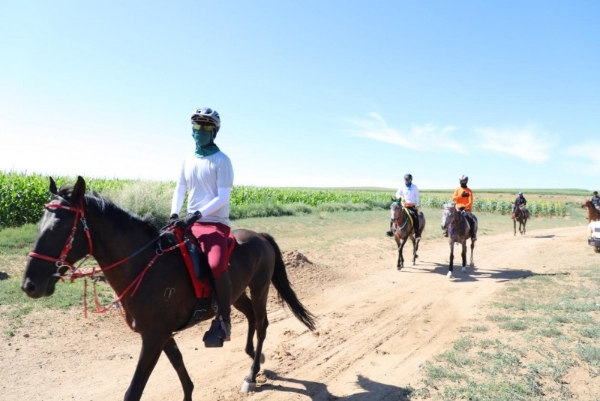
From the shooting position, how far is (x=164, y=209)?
1675 cm

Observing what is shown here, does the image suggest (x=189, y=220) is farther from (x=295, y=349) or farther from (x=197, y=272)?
(x=295, y=349)

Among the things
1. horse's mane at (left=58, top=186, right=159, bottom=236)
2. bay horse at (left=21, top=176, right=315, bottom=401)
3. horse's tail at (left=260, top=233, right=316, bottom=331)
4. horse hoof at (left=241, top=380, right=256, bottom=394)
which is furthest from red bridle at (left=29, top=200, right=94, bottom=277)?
horse's tail at (left=260, top=233, right=316, bottom=331)

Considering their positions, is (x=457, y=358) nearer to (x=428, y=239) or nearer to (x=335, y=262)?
(x=335, y=262)

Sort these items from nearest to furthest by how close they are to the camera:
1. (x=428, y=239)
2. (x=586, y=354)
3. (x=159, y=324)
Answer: (x=159, y=324)
(x=586, y=354)
(x=428, y=239)

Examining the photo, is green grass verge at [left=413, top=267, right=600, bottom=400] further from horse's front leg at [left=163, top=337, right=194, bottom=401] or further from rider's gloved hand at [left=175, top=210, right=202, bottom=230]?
rider's gloved hand at [left=175, top=210, right=202, bottom=230]

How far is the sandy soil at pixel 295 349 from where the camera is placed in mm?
5125

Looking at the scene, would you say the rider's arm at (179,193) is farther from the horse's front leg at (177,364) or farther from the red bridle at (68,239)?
the horse's front leg at (177,364)

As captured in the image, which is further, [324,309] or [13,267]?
[13,267]

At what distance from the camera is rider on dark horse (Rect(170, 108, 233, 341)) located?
426cm

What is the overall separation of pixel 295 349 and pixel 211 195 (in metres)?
3.21

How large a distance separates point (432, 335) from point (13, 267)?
10377 millimetres

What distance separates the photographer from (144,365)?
3.76 metres

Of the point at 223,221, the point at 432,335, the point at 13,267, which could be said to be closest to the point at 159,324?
the point at 223,221

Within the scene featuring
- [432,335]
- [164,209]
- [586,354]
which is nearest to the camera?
[586,354]
